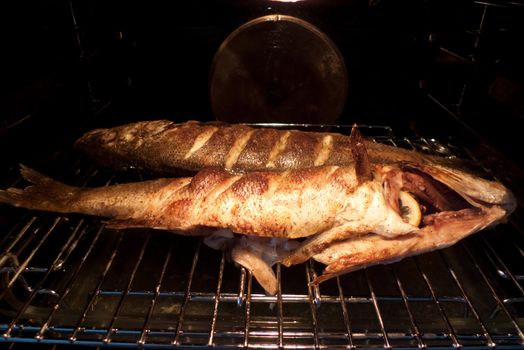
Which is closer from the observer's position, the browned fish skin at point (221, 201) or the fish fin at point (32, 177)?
the browned fish skin at point (221, 201)

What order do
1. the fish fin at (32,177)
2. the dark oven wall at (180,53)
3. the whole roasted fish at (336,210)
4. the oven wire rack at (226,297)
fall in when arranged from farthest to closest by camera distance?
the dark oven wall at (180,53)
the fish fin at (32,177)
the whole roasted fish at (336,210)
the oven wire rack at (226,297)

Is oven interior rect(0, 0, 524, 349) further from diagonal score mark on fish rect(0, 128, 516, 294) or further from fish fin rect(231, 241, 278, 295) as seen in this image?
diagonal score mark on fish rect(0, 128, 516, 294)

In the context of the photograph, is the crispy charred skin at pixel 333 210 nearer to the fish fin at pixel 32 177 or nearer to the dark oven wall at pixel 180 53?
the fish fin at pixel 32 177

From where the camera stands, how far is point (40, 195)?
2355 mm

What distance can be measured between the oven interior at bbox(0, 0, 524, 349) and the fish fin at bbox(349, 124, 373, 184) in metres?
0.58

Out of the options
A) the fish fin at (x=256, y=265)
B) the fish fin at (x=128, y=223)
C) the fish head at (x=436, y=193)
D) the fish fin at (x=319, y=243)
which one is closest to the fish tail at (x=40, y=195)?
the fish fin at (x=128, y=223)

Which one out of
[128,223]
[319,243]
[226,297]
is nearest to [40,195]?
[128,223]

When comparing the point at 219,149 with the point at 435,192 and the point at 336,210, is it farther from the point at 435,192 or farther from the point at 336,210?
the point at 435,192

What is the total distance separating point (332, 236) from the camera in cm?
207

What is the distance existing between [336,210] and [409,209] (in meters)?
0.41

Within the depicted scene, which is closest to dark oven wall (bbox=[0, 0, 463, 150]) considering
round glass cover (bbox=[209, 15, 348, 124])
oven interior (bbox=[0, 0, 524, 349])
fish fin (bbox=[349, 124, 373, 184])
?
oven interior (bbox=[0, 0, 524, 349])

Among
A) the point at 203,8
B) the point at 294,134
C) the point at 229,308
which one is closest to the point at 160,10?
the point at 203,8

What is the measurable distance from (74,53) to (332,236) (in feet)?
8.83

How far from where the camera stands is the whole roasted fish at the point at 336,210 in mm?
2041
